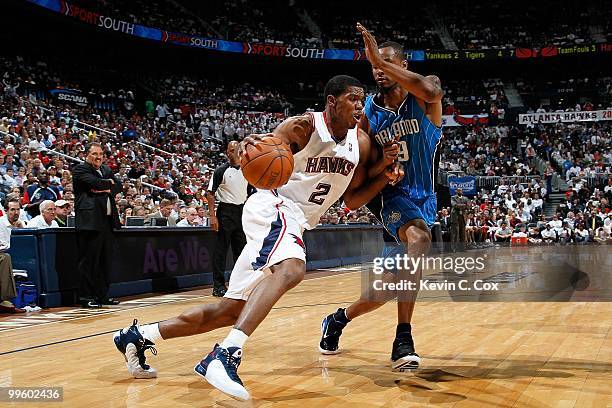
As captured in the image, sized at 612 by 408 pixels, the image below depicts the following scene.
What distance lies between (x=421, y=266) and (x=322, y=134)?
1099 millimetres

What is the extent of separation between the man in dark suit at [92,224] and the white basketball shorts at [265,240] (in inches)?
162

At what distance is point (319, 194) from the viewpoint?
3.59 metres

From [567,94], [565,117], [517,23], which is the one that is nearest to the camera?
[565,117]

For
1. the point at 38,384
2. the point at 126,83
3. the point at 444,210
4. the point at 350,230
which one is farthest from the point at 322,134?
the point at 126,83

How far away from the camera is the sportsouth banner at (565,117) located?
30.0 m

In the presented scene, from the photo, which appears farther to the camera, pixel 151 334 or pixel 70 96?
pixel 70 96

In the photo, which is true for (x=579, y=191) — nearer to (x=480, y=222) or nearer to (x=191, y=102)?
(x=480, y=222)

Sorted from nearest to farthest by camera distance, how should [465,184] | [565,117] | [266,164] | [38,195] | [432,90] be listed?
[266,164] < [432,90] < [38,195] < [465,184] < [565,117]

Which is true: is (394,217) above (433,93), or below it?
below

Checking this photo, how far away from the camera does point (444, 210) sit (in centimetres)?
1900

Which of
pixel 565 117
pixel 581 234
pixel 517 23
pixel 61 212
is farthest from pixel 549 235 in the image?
pixel 517 23

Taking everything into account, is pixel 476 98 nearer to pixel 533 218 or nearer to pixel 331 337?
pixel 533 218

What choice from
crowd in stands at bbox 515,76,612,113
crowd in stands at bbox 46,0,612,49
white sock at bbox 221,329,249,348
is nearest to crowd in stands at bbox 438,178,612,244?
crowd in stands at bbox 515,76,612,113

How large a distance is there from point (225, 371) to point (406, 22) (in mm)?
35519
